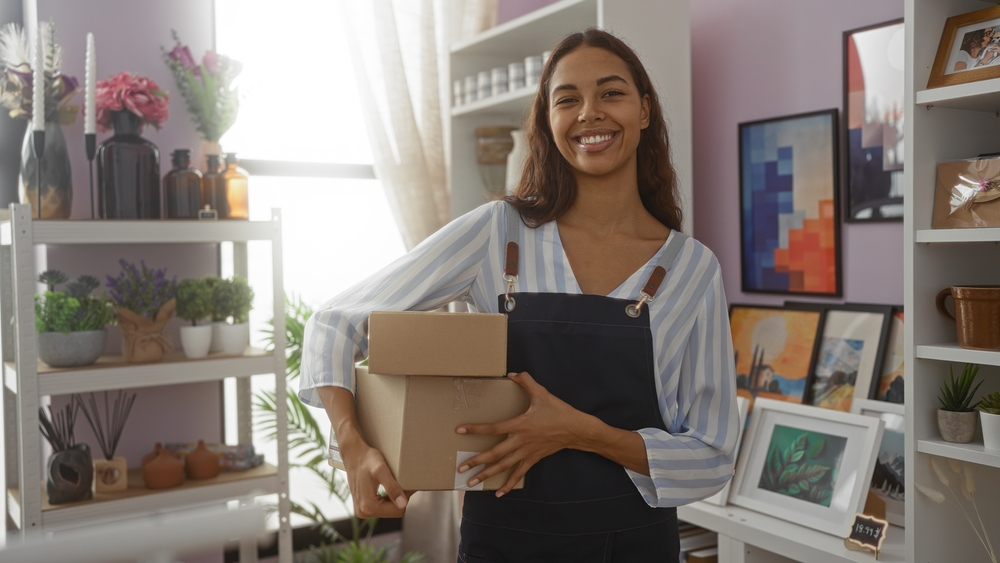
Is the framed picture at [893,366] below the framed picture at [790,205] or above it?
below

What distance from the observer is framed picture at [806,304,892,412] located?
2.19m

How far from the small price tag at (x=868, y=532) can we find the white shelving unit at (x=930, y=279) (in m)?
0.11

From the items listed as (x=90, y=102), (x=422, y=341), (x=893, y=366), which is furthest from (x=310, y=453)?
(x=422, y=341)

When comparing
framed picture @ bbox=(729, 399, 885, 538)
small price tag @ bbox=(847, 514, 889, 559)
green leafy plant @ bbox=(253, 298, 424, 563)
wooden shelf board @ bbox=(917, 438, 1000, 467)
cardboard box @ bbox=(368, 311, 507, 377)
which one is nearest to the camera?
cardboard box @ bbox=(368, 311, 507, 377)

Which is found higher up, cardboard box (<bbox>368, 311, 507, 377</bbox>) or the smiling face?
the smiling face

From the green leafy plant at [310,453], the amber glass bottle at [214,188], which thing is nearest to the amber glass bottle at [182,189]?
the amber glass bottle at [214,188]

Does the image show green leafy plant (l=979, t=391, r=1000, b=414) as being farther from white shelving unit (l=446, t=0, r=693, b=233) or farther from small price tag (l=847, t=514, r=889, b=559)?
white shelving unit (l=446, t=0, r=693, b=233)

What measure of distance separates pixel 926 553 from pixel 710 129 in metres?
1.45

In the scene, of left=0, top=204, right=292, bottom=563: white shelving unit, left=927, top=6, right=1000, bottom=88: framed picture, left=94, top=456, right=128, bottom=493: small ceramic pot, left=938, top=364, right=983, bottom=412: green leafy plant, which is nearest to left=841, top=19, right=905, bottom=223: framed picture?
left=927, top=6, right=1000, bottom=88: framed picture

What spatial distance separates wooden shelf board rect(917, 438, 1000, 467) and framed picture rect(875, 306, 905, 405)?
1.31ft

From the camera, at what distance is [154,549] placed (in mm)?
479

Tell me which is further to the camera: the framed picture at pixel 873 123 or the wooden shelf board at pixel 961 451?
the framed picture at pixel 873 123

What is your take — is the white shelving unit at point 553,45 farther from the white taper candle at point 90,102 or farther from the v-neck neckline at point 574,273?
the white taper candle at point 90,102

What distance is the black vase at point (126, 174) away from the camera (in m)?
2.33
